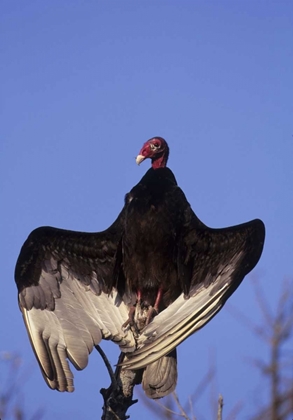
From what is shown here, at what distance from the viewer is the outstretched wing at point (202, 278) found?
4605mm

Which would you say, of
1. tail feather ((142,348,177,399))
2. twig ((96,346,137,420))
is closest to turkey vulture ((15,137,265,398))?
tail feather ((142,348,177,399))

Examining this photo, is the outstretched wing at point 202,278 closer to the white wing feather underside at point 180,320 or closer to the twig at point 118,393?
the white wing feather underside at point 180,320

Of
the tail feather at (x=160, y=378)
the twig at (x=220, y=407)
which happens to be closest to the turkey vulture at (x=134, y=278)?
the tail feather at (x=160, y=378)

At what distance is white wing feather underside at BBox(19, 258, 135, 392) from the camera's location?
4949 millimetres

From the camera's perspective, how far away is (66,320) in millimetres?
5250

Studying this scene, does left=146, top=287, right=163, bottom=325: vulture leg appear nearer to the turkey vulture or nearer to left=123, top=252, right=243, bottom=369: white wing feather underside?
the turkey vulture

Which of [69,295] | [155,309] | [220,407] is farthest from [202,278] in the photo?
[220,407]

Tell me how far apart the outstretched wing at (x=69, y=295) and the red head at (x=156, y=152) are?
705 mm

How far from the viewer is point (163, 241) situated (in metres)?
5.24

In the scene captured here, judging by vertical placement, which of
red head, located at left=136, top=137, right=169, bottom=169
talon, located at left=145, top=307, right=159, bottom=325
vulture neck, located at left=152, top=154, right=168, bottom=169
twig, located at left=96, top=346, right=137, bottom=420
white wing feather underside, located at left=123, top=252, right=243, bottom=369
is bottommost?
twig, located at left=96, top=346, right=137, bottom=420

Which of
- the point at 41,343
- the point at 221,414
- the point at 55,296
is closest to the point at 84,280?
the point at 55,296

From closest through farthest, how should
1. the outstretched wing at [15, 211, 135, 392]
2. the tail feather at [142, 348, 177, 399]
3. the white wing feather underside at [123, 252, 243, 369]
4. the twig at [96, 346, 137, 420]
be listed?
1. the twig at [96, 346, 137, 420]
2. the white wing feather underside at [123, 252, 243, 369]
3. the tail feather at [142, 348, 177, 399]
4. the outstretched wing at [15, 211, 135, 392]

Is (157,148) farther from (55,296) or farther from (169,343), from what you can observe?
(169,343)

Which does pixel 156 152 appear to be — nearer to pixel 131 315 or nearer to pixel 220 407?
pixel 131 315
